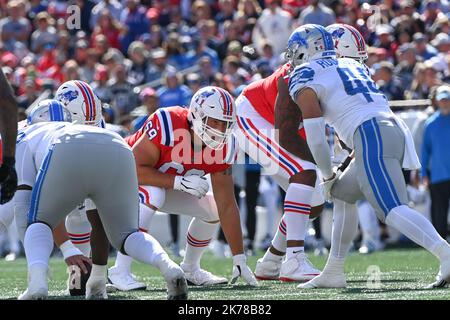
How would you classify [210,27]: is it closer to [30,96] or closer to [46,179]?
[30,96]

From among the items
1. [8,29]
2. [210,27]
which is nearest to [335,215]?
[210,27]

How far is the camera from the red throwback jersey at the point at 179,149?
712 centimetres

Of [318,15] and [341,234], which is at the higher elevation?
[341,234]

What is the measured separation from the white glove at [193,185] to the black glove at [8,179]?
1610mm

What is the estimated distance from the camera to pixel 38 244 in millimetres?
5402

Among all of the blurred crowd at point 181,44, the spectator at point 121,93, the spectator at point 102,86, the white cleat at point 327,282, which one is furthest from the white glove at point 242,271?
the spectator at point 102,86

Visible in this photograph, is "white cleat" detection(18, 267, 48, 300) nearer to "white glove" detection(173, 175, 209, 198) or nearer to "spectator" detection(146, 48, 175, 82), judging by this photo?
"white glove" detection(173, 175, 209, 198)

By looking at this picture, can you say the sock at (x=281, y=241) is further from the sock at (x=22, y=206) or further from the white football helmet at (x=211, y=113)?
the sock at (x=22, y=206)

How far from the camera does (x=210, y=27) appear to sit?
14.6 meters

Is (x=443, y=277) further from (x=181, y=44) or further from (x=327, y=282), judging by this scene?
(x=181, y=44)

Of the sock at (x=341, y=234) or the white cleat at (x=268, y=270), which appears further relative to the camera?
the white cleat at (x=268, y=270)

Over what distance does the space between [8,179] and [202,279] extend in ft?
7.20

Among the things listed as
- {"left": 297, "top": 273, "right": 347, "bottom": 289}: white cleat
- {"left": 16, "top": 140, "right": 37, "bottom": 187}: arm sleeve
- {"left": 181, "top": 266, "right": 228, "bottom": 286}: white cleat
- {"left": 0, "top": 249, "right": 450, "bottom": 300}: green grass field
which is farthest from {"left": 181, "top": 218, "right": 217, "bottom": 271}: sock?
{"left": 16, "top": 140, "right": 37, "bottom": 187}: arm sleeve

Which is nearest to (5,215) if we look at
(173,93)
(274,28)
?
Result: (173,93)
